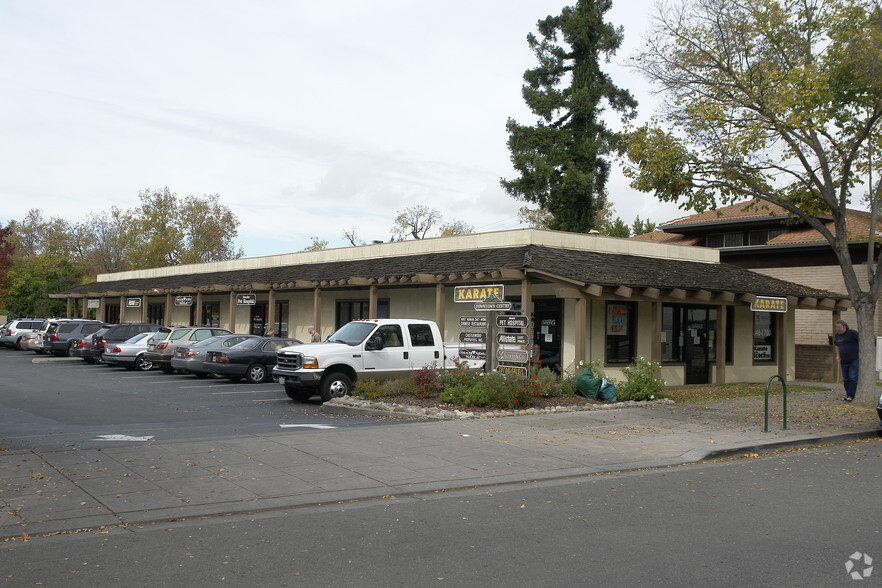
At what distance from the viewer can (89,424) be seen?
13.8 metres

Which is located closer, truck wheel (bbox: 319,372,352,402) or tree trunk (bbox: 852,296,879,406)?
truck wheel (bbox: 319,372,352,402)

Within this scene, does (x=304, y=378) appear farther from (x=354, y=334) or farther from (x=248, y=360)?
(x=248, y=360)

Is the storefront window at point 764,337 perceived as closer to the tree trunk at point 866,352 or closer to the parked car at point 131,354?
the tree trunk at point 866,352

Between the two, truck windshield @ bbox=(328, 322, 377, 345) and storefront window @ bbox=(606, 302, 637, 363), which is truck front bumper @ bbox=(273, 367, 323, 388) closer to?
truck windshield @ bbox=(328, 322, 377, 345)

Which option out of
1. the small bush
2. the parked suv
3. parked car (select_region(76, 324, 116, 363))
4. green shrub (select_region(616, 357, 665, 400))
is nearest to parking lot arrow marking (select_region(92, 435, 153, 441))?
the small bush

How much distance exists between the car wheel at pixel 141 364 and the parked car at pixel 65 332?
7.71 m

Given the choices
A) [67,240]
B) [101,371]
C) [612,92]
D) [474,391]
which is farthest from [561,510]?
[67,240]

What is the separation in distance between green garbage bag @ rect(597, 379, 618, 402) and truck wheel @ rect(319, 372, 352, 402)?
552 cm

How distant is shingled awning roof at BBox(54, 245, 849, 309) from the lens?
65.7ft

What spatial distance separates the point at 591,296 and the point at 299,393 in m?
7.97

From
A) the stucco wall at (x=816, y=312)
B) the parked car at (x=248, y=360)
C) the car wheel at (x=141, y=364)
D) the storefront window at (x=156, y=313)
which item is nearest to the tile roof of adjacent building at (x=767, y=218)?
the stucco wall at (x=816, y=312)

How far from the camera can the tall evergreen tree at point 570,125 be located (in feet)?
143

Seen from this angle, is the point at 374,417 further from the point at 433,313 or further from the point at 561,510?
the point at 433,313

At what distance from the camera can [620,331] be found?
2259cm
